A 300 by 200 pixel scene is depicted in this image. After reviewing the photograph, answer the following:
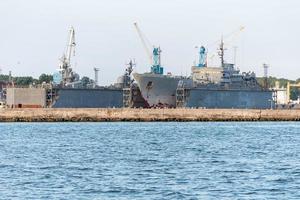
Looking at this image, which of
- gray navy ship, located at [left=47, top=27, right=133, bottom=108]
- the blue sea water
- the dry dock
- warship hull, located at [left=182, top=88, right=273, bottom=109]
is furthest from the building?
Result: the blue sea water

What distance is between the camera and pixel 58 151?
65.8 m

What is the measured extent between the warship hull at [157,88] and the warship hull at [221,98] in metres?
2.81

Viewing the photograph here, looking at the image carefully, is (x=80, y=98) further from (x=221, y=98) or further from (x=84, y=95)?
(x=221, y=98)

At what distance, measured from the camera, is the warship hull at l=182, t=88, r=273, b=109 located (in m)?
171

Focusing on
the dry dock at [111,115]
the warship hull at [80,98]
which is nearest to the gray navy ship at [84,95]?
the warship hull at [80,98]

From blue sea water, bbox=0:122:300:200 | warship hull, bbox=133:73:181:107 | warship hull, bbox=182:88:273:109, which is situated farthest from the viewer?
warship hull, bbox=182:88:273:109

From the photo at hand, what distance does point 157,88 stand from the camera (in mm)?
171125

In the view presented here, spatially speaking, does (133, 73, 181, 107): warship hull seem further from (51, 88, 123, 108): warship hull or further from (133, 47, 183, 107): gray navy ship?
(51, 88, 123, 108): warship hull

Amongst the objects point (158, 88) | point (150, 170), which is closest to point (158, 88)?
point (158, 88)

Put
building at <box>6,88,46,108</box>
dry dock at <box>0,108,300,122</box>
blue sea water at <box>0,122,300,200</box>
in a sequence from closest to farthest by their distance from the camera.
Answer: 1. blue sea water at <box>0,122,300,200</box>
2. dry dock at <box>0,108,300,122</box>
3. building at <box>6,88,46,108</box>

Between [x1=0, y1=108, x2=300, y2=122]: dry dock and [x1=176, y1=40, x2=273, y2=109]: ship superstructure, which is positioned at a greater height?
[x1=176, y1=40, x2=273, y2=109]: ship superstructure

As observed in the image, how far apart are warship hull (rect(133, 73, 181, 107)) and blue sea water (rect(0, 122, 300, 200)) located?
→ 93.6 m

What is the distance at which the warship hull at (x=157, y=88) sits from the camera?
17012 cm

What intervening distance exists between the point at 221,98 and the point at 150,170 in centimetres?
12363
